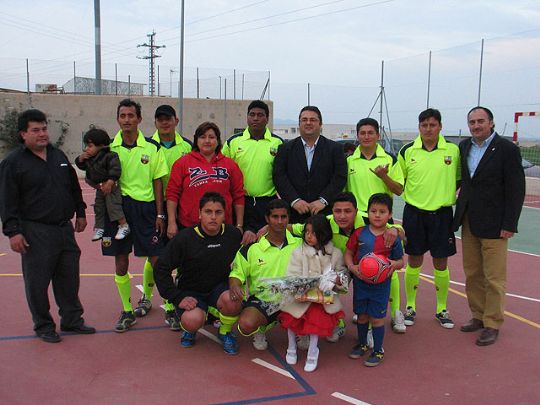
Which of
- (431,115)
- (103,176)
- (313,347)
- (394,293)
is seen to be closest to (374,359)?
(313,347)

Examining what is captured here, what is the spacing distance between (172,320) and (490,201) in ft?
10.7

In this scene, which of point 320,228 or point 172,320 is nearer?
point 320,228

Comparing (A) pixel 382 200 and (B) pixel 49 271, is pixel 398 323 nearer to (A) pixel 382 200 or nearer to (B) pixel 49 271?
(A) pixel 382 200

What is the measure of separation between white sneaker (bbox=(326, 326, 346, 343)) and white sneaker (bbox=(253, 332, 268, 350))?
1.96ft

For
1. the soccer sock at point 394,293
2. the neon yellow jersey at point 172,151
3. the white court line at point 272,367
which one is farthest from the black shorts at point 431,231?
the neon yellow jersey at point 172,151

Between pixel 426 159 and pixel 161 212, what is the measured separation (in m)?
2.64

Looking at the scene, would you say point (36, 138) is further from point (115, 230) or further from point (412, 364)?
point (412, 364)

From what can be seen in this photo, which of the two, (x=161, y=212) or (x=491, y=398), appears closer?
(x=491, y=398)

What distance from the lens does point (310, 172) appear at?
192 inches

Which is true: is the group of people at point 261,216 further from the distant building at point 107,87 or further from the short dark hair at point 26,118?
the distant building at point 107,87

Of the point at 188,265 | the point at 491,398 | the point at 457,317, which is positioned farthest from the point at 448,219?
the point at 188,265

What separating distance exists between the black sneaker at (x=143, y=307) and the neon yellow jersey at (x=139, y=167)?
124 cm

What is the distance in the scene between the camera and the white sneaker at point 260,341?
460 cm

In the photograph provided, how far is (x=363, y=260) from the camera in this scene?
4.25 meters
